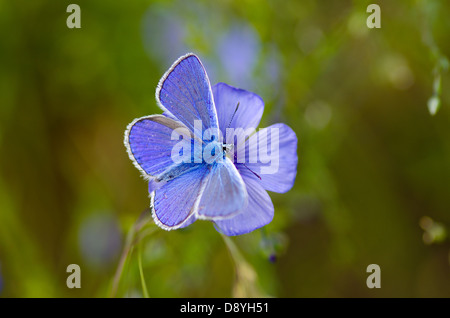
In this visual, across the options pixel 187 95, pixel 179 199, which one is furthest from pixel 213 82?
pixel 179 199

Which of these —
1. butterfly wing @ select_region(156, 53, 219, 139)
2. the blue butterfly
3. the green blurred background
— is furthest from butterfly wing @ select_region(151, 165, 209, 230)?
the green blurred background

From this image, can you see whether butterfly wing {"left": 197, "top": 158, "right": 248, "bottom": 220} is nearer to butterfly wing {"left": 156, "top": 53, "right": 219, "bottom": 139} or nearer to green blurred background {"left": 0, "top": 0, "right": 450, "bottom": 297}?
butterfly wing {"left": 156, "top": 53, "right": 219, "bottom": 139}

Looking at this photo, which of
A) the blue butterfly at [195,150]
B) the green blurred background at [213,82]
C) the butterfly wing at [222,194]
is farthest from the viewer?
the green blurred background at [213,82]

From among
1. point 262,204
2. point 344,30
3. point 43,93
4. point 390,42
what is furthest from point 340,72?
point 43,93

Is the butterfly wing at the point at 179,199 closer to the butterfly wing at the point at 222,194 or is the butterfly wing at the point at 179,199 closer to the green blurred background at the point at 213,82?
the butterfly wing at the point at 222,194

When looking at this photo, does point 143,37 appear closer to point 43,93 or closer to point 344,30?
A: point 43,93

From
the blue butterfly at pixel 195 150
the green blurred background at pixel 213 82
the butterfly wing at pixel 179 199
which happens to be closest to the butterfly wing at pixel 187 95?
the blue butterfly at pixel 195 150
